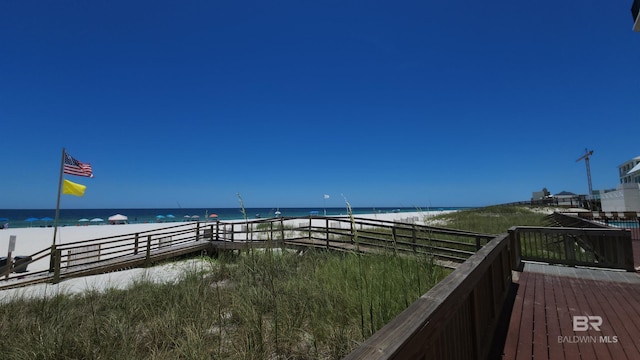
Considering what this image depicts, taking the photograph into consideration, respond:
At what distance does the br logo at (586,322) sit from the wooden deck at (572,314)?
45 millimetres

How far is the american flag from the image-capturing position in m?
15.2

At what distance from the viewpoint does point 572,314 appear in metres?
4.30

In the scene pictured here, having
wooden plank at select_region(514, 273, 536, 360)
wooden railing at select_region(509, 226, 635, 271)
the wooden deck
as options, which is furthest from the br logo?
wooden railing at select_region(509, 226, 635, 271)

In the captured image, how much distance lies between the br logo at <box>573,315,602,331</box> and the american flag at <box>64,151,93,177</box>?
19.5 meters

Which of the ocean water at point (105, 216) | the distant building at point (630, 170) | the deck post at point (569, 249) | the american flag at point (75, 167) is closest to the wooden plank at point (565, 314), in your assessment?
the deck post at point (569, 249)

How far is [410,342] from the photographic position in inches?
52.1

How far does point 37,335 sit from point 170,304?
1.47 meters

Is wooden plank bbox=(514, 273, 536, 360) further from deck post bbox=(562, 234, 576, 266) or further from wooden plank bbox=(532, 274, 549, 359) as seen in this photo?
deck post bbox=(562, 234, 576, 266)

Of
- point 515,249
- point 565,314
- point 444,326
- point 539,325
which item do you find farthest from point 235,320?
point 515,249

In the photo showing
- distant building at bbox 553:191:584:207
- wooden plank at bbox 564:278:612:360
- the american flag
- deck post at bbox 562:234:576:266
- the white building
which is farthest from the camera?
distant building at bbox 553:191:584:207

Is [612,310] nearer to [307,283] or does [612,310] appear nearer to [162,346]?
[307,283]

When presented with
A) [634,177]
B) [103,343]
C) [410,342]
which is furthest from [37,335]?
[634,177]

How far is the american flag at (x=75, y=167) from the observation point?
15.2m

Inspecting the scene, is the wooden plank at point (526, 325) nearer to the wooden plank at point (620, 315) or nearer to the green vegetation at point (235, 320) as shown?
the wooden plank at point (620, 315)
